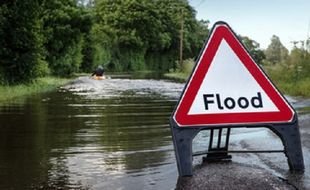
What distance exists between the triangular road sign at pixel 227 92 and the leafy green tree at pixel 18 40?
66.1 ft

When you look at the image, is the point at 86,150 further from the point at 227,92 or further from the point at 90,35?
the point at 90,35

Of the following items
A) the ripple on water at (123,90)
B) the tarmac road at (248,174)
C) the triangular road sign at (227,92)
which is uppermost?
the triangular road sign at (227,92)

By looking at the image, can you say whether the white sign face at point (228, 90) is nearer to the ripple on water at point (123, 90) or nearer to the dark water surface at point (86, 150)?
the dark water surface at point (86, 150)

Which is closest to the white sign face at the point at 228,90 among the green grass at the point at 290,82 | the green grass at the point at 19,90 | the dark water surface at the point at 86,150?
the dark water surface at the point at 86,150

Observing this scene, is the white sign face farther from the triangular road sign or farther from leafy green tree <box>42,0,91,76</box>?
leafy green tree <box>42,0,91,76</box>

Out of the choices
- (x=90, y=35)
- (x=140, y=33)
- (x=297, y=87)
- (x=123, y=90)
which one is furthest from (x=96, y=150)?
(x=140, y=33)

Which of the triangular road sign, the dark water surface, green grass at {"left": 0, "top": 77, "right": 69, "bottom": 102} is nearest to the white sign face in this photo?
the triangular road sign

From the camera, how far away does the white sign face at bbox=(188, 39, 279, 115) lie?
582cm

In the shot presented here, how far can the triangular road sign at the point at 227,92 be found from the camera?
19.0 feet

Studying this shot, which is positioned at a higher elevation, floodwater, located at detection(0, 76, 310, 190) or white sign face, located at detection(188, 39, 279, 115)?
white sign face, located at detection(188, 39, 279, 115)

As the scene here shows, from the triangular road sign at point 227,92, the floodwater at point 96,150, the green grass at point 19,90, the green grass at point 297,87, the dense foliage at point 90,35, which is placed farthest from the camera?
the dense foliage at point 90,35

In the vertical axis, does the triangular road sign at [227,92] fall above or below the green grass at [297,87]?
above

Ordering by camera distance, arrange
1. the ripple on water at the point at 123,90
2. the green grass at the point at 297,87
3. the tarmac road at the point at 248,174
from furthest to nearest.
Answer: the ripple on water at the point at 123,90, the green grass at the point at 297,87, the tarmac road at the point at 248,174

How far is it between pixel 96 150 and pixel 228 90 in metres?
3.03
